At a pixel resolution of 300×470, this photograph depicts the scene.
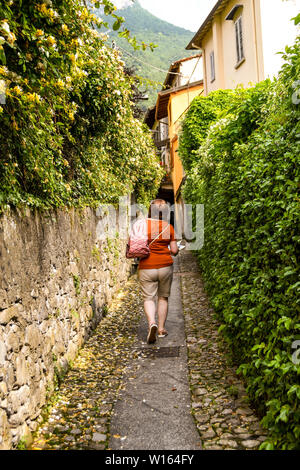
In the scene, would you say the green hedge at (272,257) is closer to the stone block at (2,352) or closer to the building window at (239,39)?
the stone block at (2,352)

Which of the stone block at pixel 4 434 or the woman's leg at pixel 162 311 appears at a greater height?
the woman's leg at pixel 162 311

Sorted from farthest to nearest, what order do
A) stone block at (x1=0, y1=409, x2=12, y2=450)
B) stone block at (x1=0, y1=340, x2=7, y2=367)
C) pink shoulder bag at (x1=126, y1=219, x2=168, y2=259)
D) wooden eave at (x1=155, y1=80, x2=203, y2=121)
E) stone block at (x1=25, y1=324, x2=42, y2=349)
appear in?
wooden eave at (x1=155, y1=80, x2=203, y2=121) → pink shoulder bag at (x1=126, y1=219, x2=168, y2=259) → stone block at (x1=25, y1=324, x2=42, y2=349) → stone block at (x1=0, y1=340, x2=7, y2=367) → stone block at (x1=0, y1=409, x2=12, y2=450)

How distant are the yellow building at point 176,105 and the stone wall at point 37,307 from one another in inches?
652

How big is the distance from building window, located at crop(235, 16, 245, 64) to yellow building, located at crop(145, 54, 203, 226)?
7.37 m

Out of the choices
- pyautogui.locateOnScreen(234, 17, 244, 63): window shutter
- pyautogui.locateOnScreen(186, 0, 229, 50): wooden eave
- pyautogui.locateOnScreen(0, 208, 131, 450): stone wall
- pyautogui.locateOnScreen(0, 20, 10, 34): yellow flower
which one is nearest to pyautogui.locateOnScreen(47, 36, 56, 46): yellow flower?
pyautogui.locateOnScreen(0, 20, 10, 34): yellow flower

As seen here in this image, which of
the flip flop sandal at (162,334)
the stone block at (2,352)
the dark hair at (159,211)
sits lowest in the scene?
the flip flop sandal at (162,334)

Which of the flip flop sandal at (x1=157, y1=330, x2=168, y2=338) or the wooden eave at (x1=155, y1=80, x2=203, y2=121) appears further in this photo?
the wooden eave at (x1=155, y1=80, x2=203, y2=121)

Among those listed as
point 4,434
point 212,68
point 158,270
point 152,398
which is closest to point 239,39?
point 212,68

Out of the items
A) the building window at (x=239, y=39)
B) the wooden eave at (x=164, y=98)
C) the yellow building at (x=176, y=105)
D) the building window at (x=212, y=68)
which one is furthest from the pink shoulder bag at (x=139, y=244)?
the wooden eave at (x=164, y=98)

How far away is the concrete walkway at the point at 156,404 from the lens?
10.4 feet

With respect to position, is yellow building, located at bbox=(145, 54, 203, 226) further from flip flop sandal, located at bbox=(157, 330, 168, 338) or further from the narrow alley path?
the narrow alley path

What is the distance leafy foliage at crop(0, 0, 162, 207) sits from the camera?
3171mm

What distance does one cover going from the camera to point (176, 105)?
78.5 feet
